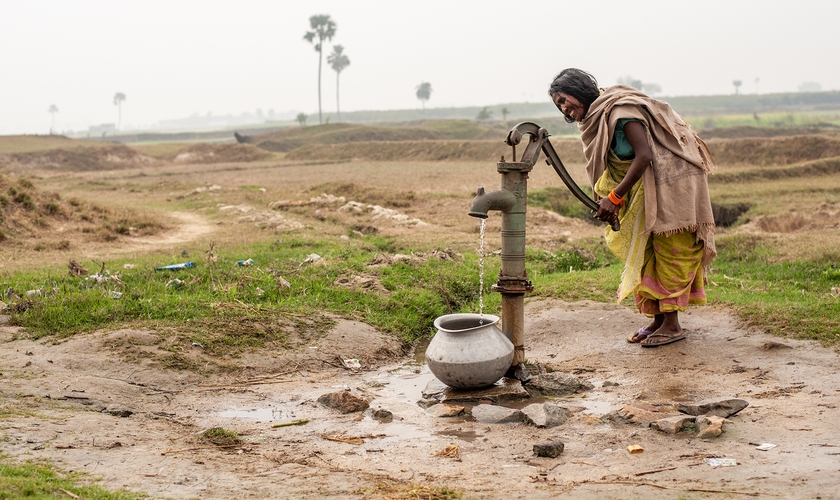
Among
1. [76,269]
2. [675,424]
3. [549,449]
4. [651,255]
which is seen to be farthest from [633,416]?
[76,269]

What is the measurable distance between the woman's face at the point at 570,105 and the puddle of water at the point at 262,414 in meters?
2.65

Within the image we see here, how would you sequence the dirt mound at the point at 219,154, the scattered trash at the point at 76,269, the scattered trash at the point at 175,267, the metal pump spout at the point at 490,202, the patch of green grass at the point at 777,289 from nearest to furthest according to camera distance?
1. the metal pump spout at the point at 490,202
2. the patch of green grass at the point at 777,289
3. the scattered trash at the point at 76,269
4. the scattered trash at the point at 175,267
5. the dirt mound at the point at 219,154

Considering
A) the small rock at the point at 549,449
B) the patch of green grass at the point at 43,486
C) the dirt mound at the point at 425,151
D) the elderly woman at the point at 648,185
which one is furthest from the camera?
the dirt mound at the point at 425,151

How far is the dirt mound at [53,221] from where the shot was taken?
422 inches

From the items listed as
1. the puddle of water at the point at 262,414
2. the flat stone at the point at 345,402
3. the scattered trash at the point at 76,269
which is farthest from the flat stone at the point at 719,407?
the scattered trash at the point at 76,269

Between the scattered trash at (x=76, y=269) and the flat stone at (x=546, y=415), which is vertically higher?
the scattered trash at (x=76, y=269)

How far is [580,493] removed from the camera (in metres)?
3.10

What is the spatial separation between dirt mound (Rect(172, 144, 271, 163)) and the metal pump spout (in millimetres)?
37542

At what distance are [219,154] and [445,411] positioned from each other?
41.0m

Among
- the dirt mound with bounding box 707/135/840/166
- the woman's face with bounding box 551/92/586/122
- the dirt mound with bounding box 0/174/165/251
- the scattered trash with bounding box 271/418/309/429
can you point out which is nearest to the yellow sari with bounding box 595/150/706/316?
the woman's face with bounding box 551/92/586/122

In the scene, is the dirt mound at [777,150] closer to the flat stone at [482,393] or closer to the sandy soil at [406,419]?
the sandy soil at [406,419]

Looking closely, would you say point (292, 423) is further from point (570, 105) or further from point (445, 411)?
point (570, 105)

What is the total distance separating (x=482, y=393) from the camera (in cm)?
483

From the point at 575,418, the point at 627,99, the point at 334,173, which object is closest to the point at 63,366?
the point at 575,418
